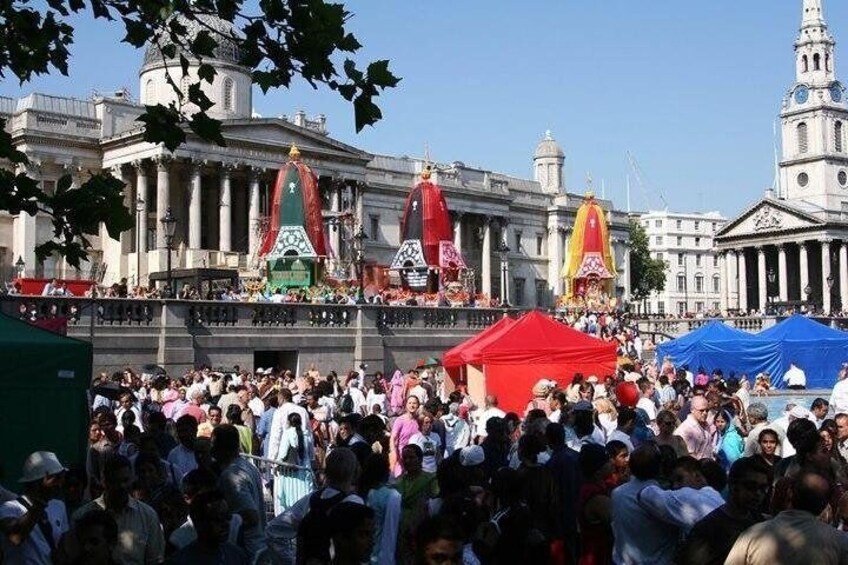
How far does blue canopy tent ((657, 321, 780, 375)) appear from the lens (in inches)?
1232

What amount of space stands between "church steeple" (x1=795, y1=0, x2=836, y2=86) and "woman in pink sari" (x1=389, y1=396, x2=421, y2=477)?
105m

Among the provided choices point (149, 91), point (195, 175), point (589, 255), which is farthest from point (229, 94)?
point (589, 255)

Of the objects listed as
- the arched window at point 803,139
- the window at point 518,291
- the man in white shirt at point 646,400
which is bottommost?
the man in white shirt at point 646,400

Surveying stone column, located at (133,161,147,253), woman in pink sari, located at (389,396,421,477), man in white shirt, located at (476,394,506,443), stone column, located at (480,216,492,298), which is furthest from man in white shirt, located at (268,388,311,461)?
stone column, located at (480,216,492,298)

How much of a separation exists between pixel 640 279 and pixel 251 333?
3170 inches

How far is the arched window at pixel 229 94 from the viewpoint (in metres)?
62.6

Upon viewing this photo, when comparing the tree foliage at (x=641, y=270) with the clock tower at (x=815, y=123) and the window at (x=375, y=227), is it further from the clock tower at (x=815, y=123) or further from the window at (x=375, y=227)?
the window at (x=375, y=227)

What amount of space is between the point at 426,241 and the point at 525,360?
832 inches

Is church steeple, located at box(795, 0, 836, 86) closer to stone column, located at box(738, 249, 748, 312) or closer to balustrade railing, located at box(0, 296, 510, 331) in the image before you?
stone column, located at box(738, 249, 748, 312)

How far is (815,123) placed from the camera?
108188 millimetres

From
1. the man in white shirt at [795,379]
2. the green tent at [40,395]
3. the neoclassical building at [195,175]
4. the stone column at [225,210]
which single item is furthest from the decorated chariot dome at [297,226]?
the green tent at [40,395]

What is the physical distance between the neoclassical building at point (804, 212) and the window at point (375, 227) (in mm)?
40221

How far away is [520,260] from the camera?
3282 inches

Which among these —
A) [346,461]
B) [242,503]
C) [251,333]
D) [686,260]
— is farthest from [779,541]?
[686,260]
